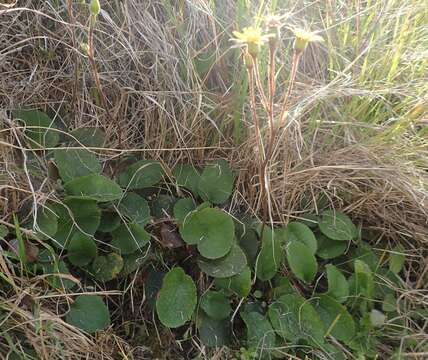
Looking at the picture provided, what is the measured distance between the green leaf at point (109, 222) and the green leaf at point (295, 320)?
1.07 feet

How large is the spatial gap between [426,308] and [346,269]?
173 millimetres

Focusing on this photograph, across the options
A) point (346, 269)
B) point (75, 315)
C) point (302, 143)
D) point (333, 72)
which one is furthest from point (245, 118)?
point (75, 315)

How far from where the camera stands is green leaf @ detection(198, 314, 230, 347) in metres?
1.12

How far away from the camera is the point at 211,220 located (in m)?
1.15

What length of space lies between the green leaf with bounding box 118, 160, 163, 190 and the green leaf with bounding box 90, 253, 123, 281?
15 cm

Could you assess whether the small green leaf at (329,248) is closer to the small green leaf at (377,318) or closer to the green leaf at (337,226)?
the green leaf at (337,226)

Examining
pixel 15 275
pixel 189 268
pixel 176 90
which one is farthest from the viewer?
pixel 176 90

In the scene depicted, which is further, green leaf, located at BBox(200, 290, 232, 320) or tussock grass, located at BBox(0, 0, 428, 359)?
tussock grass, located at BBox(0, 0, 428, 359)

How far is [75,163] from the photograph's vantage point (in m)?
1.19

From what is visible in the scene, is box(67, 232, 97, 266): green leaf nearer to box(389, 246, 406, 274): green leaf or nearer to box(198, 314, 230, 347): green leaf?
box(198, 314, 230, 347): green leaf

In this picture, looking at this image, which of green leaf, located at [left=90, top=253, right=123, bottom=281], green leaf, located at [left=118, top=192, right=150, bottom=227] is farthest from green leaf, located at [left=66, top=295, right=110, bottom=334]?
green leaf, located at [left=118, top=192, right=150, bottom=227]

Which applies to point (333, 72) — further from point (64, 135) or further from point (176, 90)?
point (64, 135)

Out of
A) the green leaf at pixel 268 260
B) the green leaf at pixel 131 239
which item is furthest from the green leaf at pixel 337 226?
the green leaf at pixel 131 239

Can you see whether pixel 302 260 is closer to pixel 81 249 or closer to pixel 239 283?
pixel 239 283
